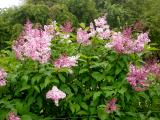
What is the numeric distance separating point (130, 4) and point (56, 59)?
42.7 m

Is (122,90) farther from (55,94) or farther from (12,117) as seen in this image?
(12,117)

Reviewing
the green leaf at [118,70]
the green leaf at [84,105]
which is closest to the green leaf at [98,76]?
the green leaf at [118,70]

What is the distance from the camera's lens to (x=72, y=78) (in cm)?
459

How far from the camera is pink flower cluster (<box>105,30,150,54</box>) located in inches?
177

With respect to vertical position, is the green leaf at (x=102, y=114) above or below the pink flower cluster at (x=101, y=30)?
below

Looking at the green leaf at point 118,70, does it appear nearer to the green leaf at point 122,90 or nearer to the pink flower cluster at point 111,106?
the green leaf at point 122,90

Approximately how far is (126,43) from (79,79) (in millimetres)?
529

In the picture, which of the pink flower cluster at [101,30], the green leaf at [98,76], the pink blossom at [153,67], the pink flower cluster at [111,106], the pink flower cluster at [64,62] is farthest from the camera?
the pink flower cluster at [101,30]

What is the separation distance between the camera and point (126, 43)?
178 inches

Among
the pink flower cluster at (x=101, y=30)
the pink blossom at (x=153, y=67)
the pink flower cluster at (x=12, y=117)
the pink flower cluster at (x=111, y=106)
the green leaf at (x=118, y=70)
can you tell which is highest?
the pink flower cluster at (x=101, y=30)

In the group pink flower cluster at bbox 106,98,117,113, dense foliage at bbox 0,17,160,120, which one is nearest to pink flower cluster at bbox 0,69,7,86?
dense foliage at bbox 0,17,160,120

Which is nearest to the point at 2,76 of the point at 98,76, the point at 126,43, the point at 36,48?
the point at 36,48

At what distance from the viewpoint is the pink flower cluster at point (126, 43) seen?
4.50 meters

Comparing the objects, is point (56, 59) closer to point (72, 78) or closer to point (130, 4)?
point (72, 78)
